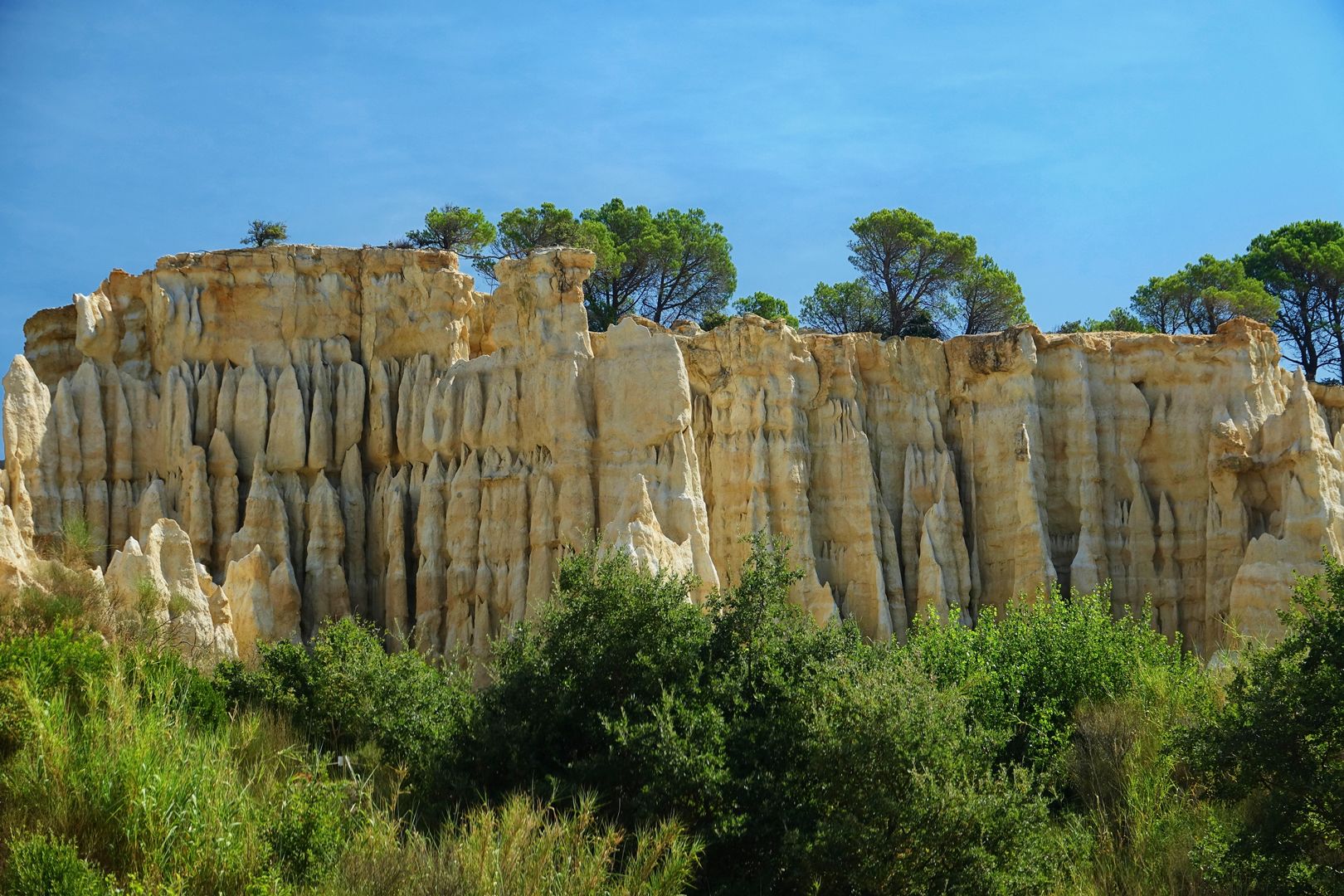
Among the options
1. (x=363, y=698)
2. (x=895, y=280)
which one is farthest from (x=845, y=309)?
(x=363, y=698)

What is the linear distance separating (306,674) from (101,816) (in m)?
9.48

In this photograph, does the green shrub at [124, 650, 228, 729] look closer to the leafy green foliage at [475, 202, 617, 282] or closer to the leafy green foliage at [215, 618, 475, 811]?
the leafy green foliage at [215, 618, 475, 811]

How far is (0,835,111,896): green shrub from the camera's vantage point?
16969mm

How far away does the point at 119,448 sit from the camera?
136ft

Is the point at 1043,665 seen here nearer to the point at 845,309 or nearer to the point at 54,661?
the point at 54,661

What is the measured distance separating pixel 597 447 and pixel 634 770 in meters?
17.0

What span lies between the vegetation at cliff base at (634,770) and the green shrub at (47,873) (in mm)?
32

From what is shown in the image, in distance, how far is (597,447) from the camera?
39.3 m

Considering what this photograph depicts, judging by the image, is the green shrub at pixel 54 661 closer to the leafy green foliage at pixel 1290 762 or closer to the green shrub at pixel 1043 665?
the green shrub at pixel 1043 665

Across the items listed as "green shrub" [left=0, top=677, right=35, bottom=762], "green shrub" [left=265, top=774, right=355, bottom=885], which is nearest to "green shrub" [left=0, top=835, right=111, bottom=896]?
"green shrub" [left=265, top=774, right=355, bottom=885]

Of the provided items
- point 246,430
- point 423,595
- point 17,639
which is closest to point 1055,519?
point 423,595

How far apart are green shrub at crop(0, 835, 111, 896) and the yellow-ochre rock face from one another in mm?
20363

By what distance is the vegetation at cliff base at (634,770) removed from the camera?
18.6 metres

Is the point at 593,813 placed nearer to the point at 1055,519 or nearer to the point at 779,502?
the point at 779,502
